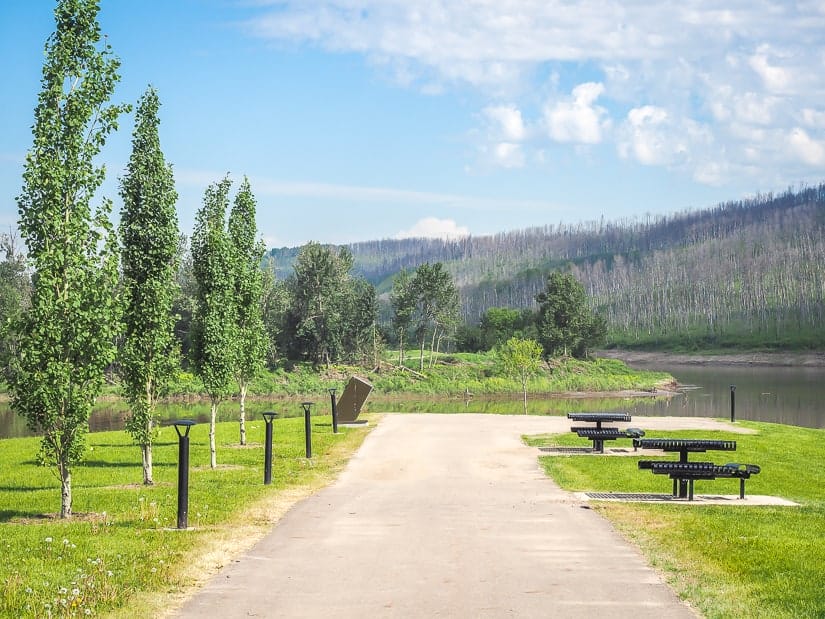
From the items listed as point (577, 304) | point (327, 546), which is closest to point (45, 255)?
point (327, 546)

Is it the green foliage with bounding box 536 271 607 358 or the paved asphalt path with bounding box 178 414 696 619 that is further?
the green foliage with bounding box 536 271 607 358

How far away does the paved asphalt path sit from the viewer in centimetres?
963

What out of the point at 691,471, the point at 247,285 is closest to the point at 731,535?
the point at 691,471

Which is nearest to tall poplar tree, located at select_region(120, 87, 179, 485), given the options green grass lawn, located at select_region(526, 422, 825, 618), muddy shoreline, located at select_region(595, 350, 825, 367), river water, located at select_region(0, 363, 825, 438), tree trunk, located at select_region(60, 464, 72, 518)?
tree trunk, located at select_region(60, 464, 72, 518)

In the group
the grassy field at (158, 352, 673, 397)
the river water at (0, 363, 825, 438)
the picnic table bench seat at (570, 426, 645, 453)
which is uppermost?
the picnic table bench seat at (570, 426, 645, 453)

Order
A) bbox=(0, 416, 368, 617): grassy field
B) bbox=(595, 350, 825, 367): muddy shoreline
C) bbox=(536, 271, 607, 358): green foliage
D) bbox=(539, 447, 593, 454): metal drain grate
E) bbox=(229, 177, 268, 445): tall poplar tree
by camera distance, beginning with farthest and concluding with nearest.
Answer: bbox=(595, 350, 825, 367): muddy shoreline
bbox=(536, 271, 607, 358): green foliage
bbox=(229, 177, 268, 445): tall poplar tree
bbox=(539, 447, 593, 454): metal drain grate
bbox=(0, 416, 368, 617): grassy field

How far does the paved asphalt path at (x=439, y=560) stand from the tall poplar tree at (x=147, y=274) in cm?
465

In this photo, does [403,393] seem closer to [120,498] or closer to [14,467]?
[14,467]

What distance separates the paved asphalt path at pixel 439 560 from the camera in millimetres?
9633

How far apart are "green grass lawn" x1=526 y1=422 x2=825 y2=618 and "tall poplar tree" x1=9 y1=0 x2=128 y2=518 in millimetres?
9012

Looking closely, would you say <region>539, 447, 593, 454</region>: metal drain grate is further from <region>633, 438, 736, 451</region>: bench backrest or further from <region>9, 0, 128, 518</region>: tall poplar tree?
<region>9, 0, 128, 518</region>: tall poplar tree

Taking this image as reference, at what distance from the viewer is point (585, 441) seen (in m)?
28.1

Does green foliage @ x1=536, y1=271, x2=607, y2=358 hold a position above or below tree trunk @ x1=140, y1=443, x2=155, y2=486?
above

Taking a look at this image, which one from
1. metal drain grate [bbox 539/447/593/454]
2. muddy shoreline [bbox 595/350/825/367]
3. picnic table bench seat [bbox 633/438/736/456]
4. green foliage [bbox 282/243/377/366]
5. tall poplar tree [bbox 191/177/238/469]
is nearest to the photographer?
picnic table bench seat [bbox 633/438/736/456]
